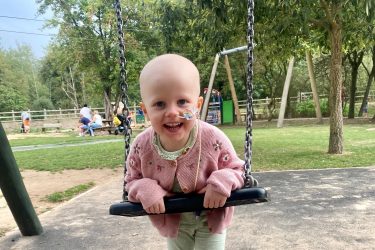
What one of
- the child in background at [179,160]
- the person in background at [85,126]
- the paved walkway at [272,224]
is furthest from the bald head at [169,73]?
the person in background at [85,126]

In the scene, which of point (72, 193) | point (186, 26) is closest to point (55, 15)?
point (186, 26)

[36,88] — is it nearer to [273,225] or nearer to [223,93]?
[223,93]

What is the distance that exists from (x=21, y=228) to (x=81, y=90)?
4509 cm

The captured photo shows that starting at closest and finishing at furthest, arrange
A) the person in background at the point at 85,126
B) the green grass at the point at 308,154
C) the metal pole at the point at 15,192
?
the metal pole at the point at 15,192 → the green grass at the point at 308,154 → the person in background at the point at 85,126

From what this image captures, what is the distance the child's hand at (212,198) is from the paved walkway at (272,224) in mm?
1692

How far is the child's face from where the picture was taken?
1.44 meters

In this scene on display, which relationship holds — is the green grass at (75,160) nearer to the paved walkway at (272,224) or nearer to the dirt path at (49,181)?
the dirt path at (49,181)

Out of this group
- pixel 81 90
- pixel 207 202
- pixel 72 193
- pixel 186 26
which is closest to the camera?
pixel 207 202

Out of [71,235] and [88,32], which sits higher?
[88,32]

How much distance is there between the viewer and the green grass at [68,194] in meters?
5.16

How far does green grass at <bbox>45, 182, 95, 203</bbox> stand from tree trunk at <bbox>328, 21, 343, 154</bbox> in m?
4.47

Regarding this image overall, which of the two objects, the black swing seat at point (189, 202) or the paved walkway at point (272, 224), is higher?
the black swing seat at point (189, 202)

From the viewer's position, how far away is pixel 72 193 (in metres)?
5.48

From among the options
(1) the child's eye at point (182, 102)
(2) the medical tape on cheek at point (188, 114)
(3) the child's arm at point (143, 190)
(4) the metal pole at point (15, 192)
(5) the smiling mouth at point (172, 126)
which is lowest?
(4) the metal pole at point (15, 192)
